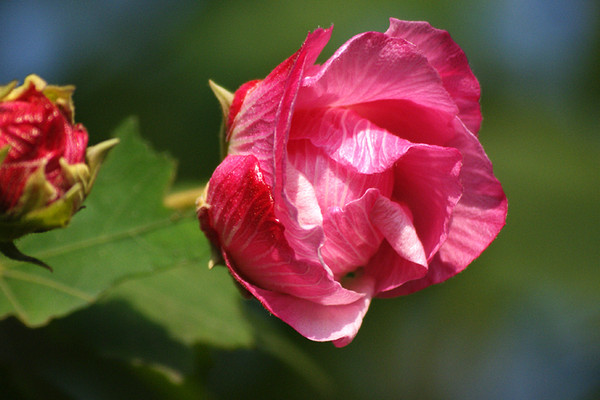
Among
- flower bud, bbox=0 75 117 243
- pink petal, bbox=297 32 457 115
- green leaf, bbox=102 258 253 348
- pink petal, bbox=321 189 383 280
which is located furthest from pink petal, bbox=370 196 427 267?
green leaf, bbox=102 258 253 348

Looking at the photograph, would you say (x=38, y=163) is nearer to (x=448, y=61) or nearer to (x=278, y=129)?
(x=278, y=129)

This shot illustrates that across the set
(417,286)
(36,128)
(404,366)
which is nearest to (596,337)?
(404,366)

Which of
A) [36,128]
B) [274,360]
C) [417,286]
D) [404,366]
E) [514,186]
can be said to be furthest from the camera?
[404,366]

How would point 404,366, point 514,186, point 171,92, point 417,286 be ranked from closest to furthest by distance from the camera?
1. point 417,286
2. point 171,92
3. point 514,186
4. point 404,366

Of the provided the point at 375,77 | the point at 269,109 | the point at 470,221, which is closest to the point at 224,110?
the point at 269,109

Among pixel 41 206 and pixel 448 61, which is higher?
pixel 448 61

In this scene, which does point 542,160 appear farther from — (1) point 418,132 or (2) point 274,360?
(1) point 418,132

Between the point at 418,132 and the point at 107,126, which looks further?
the point at 107,126
